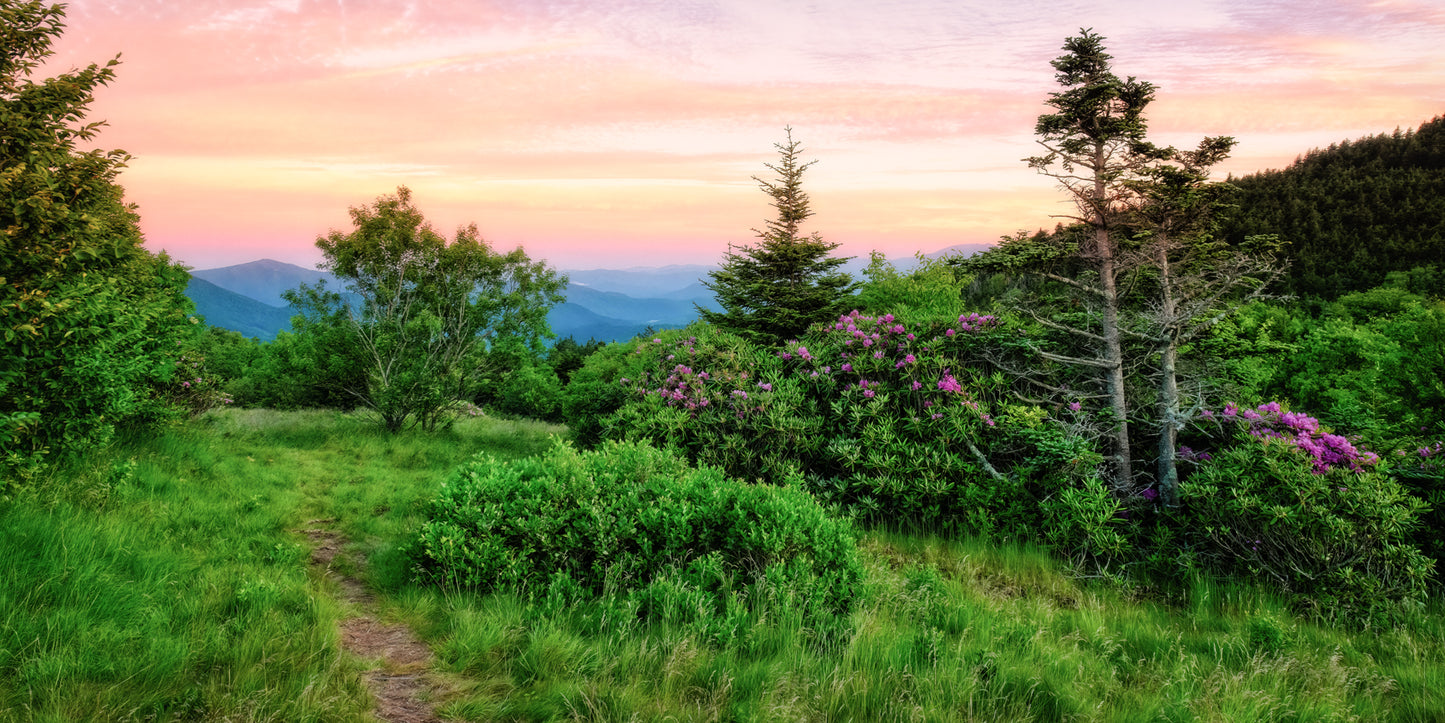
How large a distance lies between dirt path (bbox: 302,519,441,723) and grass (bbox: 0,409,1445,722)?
0.45ft

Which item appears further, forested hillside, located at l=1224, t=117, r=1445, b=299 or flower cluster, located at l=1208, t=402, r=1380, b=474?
forested hillside, located at l=1224, t=117, r=1445, b=299

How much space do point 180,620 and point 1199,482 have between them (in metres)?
9.79

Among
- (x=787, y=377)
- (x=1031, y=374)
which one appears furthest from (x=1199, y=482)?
(x=787, y=377)

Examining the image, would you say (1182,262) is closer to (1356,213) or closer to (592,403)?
(592,403)

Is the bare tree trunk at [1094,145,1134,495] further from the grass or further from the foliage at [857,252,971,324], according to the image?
the foliage at [857,252,971,324]

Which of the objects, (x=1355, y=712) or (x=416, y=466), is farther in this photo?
(x=416, y=466)

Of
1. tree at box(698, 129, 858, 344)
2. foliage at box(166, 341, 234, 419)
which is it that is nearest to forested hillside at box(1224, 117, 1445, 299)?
tree at box(698, 129, 858, 344)

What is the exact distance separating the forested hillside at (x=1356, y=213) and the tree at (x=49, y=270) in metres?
67.2

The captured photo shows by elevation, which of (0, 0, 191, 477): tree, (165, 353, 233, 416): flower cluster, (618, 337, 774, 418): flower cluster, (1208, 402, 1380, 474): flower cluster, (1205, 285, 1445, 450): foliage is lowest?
(1205, 285, 1445, 450): foliage

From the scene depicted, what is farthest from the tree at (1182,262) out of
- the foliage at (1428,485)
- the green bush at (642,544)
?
the green bush at (642,544)

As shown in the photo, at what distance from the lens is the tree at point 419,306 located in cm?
1448

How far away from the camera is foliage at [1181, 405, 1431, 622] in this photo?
5.93 meters

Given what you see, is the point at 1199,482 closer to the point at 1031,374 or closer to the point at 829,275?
the point at 1031,374

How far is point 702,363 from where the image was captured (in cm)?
1094
